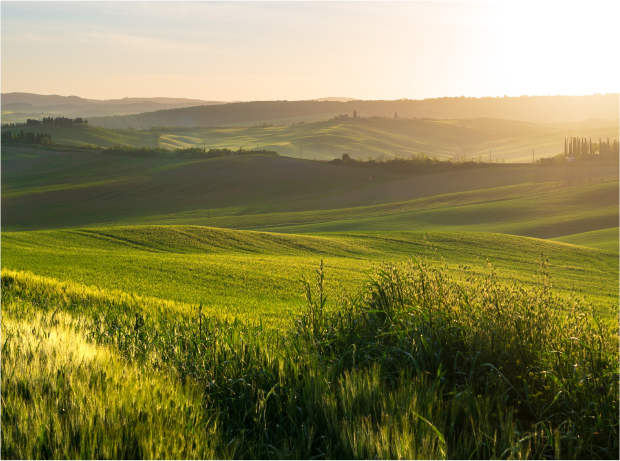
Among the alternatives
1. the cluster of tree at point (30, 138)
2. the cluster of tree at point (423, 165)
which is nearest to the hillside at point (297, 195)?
the cluster of tree at point (423, 165)

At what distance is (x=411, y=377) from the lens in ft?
14.9

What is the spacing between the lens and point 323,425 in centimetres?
368

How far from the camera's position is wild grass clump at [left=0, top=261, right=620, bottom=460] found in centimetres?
340

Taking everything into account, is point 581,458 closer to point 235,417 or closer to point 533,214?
point 235,417

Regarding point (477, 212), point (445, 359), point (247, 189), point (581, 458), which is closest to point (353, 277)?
point (445, 359)

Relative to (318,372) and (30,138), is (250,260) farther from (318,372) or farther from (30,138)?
(30,138)

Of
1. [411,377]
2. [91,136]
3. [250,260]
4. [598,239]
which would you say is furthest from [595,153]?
[91,136]

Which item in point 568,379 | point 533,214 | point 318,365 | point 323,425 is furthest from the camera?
point 533,214

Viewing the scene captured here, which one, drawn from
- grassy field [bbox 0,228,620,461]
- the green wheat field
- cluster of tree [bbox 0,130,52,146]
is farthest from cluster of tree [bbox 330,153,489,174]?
grassy field [bbox 0,228,620,461]

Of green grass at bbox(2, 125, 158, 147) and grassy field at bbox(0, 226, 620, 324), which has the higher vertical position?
green grass at bbox(2, 125, 158, 147)

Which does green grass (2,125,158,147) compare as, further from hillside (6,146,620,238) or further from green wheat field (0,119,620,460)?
green wheat field (0,119,620,460)

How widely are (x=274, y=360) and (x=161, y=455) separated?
175 cm

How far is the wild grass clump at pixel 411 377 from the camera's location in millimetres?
3398

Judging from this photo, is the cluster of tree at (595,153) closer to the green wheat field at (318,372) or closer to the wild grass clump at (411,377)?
the green wheat field at (318,372)
